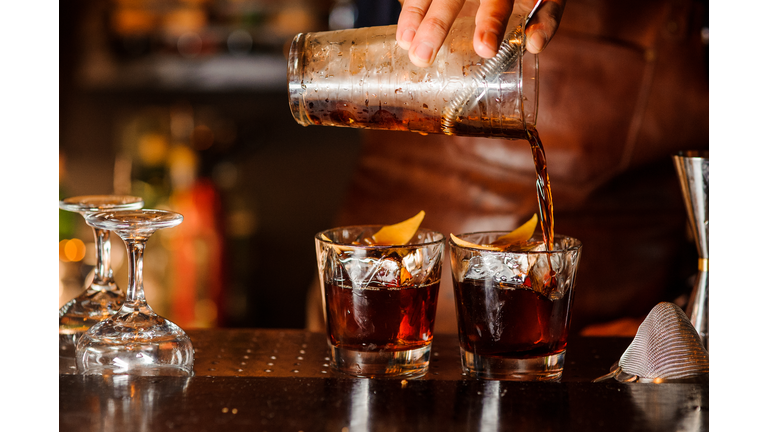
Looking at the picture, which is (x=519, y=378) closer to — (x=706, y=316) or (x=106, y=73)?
(x=706, y=316)

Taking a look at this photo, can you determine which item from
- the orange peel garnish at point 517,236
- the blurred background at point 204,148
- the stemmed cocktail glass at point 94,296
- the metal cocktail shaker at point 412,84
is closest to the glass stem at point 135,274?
the stemmed cocktail glass at point 94,296

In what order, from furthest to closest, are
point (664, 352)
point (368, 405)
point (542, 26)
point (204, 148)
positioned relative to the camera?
point (204, 148) → point (542, 26) → point (664, 352) → point (368, 405)

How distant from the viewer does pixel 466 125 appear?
0.75 meters

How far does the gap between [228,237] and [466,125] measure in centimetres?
192

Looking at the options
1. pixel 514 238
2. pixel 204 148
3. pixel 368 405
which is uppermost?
pixel 204 148

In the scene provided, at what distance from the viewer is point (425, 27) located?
0.74 m

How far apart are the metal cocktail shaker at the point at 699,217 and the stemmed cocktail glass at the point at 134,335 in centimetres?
55

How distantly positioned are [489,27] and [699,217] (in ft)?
1.11

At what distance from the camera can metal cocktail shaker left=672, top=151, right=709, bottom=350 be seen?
0.82 m

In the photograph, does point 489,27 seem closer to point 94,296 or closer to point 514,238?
point 514,238

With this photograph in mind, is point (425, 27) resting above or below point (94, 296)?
above

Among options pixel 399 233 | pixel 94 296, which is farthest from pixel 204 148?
pixel 399 233

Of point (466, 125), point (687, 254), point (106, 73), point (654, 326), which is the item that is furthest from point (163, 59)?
point (654, 326)

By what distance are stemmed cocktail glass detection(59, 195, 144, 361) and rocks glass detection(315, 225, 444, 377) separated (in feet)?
0.81
